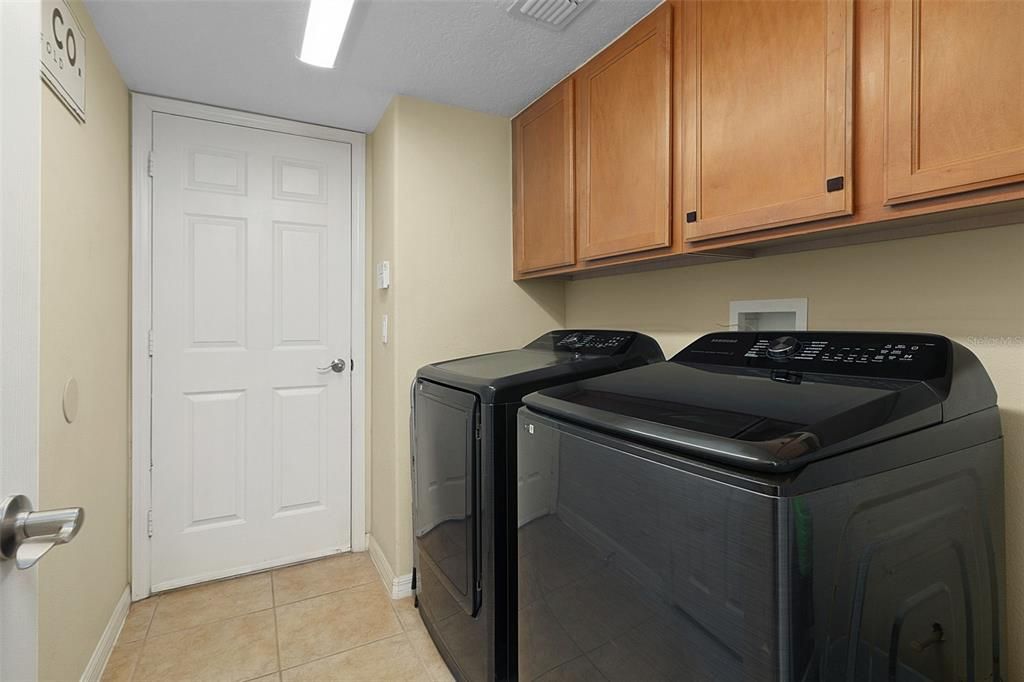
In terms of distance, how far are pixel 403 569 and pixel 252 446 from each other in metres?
0.98

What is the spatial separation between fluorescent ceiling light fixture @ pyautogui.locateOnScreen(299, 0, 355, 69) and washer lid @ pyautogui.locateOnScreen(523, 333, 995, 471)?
1.37 meters

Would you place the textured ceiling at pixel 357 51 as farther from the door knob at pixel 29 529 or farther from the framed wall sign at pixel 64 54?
the door knob at pixel 29 529

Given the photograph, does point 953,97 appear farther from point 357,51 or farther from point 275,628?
point 275,628

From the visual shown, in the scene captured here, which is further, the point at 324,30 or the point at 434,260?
the point at 434,260

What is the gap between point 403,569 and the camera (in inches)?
90.9

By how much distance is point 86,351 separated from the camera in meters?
1.70

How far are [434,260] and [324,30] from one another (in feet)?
3.18

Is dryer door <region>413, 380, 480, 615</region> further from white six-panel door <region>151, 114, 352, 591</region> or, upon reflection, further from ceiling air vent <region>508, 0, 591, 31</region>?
ceiling air vent <region>508, 0, 591, 31</region>

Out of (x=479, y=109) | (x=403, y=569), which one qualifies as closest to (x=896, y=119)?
(x=479, y=109)

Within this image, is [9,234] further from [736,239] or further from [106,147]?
[106,147]

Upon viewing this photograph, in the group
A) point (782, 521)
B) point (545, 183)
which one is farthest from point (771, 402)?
point (545, 183)

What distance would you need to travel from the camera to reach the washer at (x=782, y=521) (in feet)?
2.34

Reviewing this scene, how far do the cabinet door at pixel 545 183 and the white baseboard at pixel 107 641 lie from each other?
2187mm

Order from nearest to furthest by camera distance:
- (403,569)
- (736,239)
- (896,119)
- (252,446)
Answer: (896,119) < (736,239) < (403,569) < (252,446)
